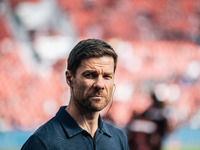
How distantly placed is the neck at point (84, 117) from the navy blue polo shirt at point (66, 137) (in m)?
0.01

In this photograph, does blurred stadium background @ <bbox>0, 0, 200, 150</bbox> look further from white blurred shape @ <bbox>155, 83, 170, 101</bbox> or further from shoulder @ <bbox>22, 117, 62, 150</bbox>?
shoulder @ <bbox>22, 117, 62, 150</bbox>

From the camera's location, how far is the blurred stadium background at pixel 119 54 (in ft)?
12.3

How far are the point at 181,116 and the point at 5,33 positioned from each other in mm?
2382

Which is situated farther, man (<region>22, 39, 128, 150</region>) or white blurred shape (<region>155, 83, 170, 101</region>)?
white blurred shape (<region>155, 83, 170, 101</region>)

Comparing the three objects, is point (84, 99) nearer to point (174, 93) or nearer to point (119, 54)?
point (119, 54)

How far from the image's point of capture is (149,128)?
371 cm

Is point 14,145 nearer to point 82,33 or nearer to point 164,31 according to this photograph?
point 82,33

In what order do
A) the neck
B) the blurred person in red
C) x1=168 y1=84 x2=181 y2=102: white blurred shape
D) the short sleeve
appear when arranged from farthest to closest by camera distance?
x1=168 y1=84 x2=181 y2=102: white blurred shape, the blurred person in red, the neck, the short sleeve

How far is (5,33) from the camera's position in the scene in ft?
12.6

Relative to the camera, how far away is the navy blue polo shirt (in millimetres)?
876

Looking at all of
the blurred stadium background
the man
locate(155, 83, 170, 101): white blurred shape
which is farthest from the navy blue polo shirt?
locate(155, 83, 170, 101): white blurred shape

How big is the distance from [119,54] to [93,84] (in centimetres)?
305

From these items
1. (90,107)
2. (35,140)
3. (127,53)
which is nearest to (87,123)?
(90,107)

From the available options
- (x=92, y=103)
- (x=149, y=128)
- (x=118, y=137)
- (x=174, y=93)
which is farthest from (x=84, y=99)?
(x=174, y=93)
